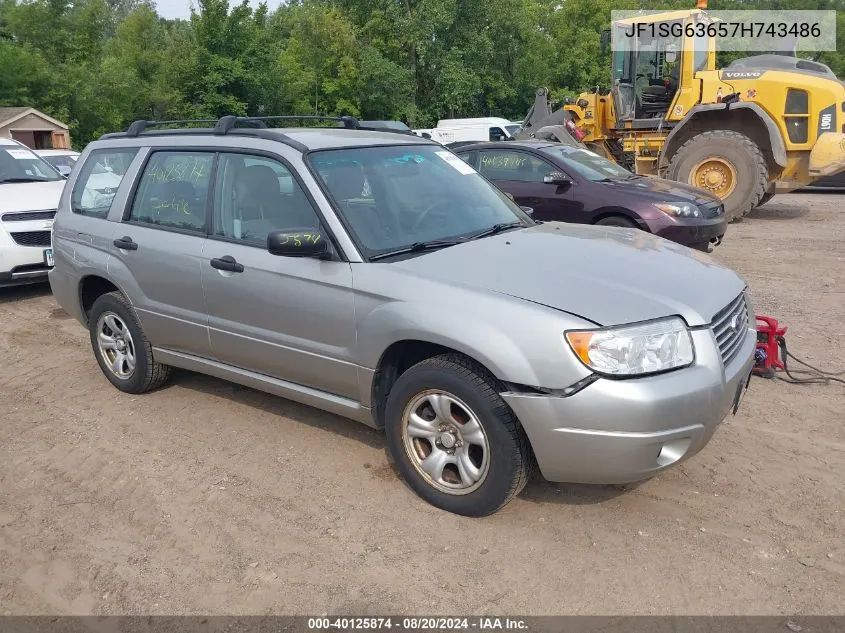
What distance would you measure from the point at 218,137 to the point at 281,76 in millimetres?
37043

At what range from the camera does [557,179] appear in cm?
862

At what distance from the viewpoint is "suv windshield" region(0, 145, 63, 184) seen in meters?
9.38

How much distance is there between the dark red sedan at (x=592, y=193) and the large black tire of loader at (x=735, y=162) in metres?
3.36

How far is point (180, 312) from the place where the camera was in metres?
4.64

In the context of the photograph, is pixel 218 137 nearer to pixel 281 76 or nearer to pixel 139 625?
pixel 139 625

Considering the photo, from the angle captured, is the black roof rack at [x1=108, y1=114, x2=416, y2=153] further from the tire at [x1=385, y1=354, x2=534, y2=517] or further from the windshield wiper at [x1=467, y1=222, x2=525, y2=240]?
the tire at [x1=385, y1=354, x2=534, y2=517]

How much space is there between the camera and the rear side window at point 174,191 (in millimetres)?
4562

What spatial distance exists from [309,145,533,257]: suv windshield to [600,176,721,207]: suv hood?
418cm

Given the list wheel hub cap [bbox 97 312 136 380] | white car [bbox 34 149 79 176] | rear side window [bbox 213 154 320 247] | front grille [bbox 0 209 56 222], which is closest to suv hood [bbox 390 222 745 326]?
rear side window [bbox 213 154 320 247]

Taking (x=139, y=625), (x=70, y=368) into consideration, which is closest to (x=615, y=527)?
(x=139, y=625)

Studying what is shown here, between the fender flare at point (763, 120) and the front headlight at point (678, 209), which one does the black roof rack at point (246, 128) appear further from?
the fender flare at point (763, 120)

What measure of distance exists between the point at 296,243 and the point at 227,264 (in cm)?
75

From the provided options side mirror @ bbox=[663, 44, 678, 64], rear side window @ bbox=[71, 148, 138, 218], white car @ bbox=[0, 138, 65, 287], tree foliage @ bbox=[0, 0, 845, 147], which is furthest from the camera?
tree foliage @ bbox=[0, 0, 845, 147]

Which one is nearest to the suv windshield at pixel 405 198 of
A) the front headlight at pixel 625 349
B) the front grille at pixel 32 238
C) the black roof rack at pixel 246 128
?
the black roof rack at pixel 246 128
